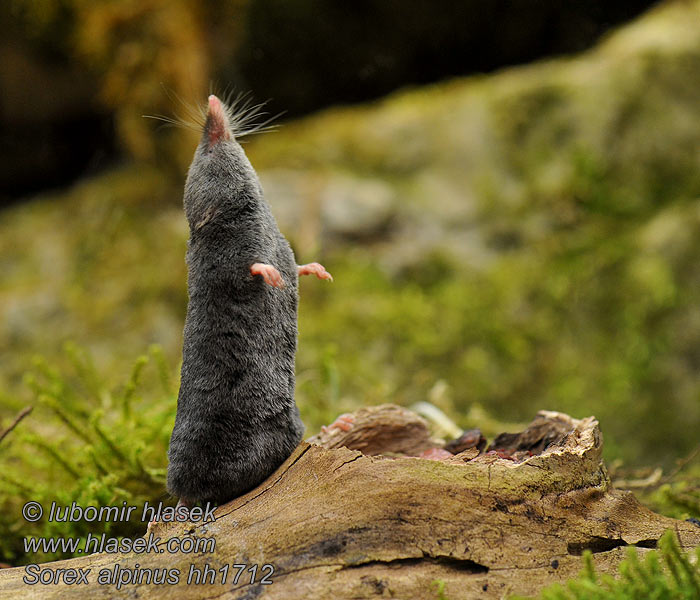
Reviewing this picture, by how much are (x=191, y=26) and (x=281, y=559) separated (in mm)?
4348

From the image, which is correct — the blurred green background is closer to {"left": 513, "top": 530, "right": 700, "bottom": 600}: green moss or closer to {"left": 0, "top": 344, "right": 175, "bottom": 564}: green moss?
{"left": 0, "top": 344, "right": 175, "bottom": 564}: green moss

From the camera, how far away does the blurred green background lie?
428cm

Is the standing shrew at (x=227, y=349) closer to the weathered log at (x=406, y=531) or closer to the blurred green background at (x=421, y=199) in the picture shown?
the weathered log at (x=406, y=531)

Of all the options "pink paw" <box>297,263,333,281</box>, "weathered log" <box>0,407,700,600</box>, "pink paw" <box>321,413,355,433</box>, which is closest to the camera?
"weathered log" <box>0,407,700,600</box>

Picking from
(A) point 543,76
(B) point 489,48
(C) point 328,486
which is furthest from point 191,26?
(C) point 328,486

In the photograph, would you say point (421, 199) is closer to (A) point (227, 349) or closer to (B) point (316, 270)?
(B) point (316, 270)

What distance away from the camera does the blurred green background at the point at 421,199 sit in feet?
14.0

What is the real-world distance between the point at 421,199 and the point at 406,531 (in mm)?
3654

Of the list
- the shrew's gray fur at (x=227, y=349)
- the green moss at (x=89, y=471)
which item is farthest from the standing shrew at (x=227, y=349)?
the green moss at (x=89, y=471)

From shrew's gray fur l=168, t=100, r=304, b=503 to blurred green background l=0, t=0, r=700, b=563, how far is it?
79.1 inches

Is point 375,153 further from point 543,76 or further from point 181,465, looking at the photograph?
point 181,465

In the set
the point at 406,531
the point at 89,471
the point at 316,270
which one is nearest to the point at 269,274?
the point at 316,270

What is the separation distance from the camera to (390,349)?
449 centimetres

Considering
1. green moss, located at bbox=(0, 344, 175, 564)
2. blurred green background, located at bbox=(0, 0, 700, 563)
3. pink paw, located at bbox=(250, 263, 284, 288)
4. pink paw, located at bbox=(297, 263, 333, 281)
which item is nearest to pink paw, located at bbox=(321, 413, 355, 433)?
pink paw, located at bbox=(297, 263, 333, 281)
